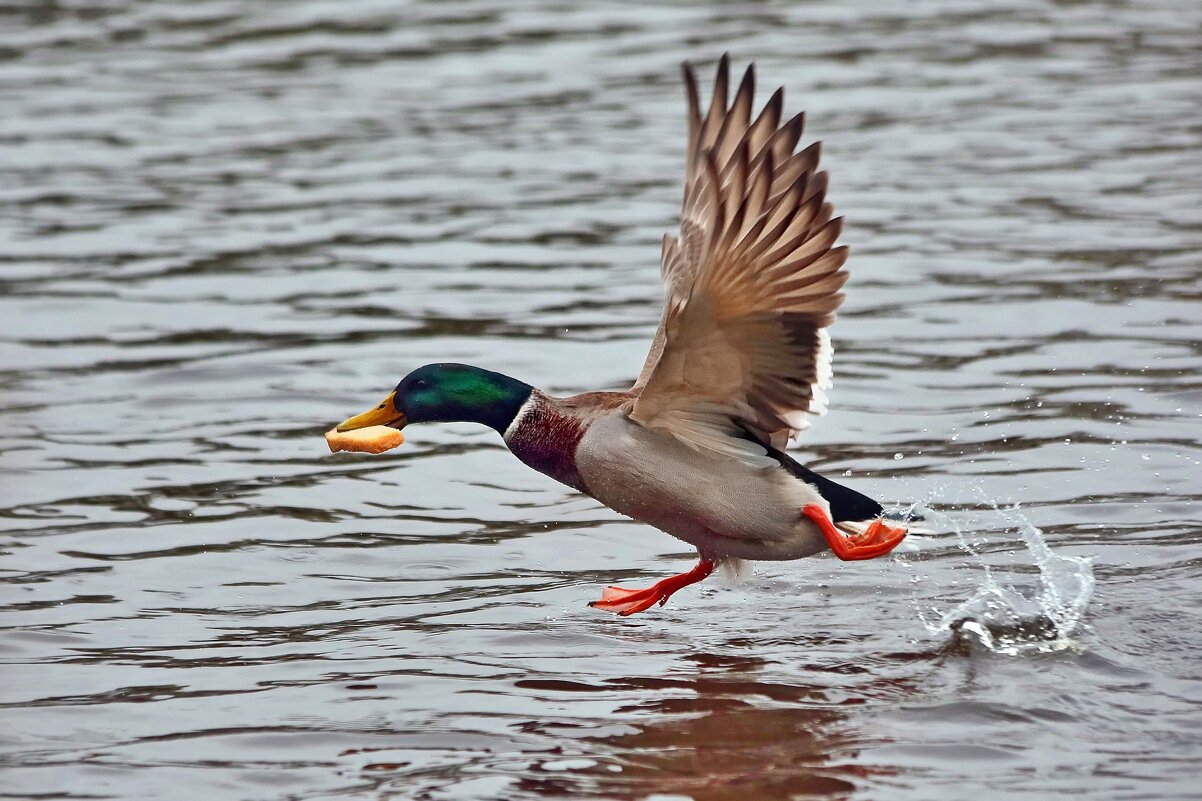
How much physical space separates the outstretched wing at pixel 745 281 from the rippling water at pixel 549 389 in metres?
0.77

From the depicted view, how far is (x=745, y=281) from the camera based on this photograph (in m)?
5.30

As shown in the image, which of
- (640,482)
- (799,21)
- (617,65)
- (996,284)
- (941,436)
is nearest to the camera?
(640,482)

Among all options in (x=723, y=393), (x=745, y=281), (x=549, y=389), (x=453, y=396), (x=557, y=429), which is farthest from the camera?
(x=549, y=389)

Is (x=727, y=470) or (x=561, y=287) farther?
(x=561, y=287)

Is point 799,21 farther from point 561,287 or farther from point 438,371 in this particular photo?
point 438,371

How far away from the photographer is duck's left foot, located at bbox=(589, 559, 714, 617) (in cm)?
605

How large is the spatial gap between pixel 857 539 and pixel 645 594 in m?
0.72

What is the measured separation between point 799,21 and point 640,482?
11.7m

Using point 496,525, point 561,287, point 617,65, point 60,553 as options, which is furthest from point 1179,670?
point 617,65

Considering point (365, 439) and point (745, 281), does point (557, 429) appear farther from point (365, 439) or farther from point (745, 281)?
point (745, 281)

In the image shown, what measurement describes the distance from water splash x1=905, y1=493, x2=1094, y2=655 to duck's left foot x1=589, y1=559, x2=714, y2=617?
28.1 inches

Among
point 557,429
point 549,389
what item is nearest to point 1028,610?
point 557,429

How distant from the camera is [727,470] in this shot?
18.8 feet

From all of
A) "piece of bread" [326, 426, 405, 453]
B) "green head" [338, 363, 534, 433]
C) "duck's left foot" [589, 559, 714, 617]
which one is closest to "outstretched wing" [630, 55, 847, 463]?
"green head" [338, 363, 534, 433]
